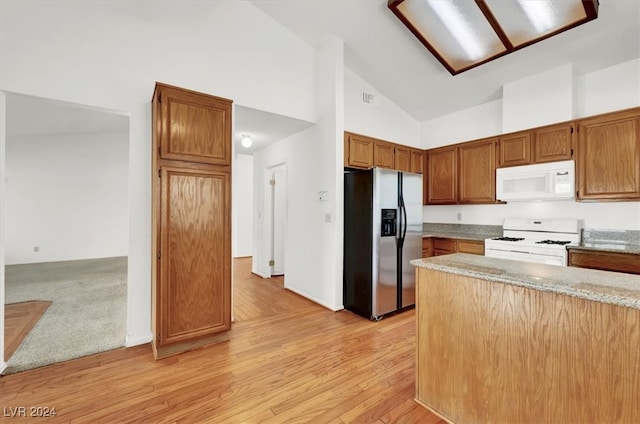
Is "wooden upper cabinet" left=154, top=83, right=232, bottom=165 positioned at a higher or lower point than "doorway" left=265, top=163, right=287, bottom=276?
higher

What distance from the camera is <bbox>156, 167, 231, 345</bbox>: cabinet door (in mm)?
2369

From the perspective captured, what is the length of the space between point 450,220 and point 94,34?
5.11 m

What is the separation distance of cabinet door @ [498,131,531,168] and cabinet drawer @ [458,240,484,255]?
112cm

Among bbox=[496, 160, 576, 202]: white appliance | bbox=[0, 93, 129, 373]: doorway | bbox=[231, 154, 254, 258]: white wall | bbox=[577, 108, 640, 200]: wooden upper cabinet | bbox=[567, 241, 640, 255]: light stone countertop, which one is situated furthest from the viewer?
bbox=[231, 154, 254, 258]: white wall

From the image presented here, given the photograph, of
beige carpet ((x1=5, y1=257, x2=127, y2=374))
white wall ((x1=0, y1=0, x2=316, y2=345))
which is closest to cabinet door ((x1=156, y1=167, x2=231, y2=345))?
white wall ((x1=0, y1=0, x2=316, y2=345))

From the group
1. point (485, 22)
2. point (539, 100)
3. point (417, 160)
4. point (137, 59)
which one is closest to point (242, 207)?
point (417, 160)

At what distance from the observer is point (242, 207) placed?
23.4 feet

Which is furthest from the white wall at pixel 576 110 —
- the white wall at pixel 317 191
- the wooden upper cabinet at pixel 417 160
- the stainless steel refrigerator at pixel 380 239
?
the white wall at pixel 317 191

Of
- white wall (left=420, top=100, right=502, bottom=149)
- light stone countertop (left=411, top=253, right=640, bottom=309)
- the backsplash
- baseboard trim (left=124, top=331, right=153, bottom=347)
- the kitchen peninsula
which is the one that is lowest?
baseboard trim (left=124, top=331, right=153, bottom=347)

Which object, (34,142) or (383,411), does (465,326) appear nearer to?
(383,411)

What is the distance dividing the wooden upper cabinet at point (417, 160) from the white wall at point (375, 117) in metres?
0.32

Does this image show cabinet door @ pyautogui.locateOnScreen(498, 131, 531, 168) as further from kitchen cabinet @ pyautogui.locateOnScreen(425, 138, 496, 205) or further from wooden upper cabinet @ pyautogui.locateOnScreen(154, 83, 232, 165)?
wooden upper cabinet @ pyautogui.locateOnScreen(154, 83, 232, 165)

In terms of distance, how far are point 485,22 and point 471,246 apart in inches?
106

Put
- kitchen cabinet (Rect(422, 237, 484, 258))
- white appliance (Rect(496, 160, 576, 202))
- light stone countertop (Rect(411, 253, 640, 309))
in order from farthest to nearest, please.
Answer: kitchen cabinet (Rect(422, 237, 484, 258)) → white appliance (Rect(496, 160, 576, 202)) → light stone countertop (Rect(411, 253, 640, 309))
